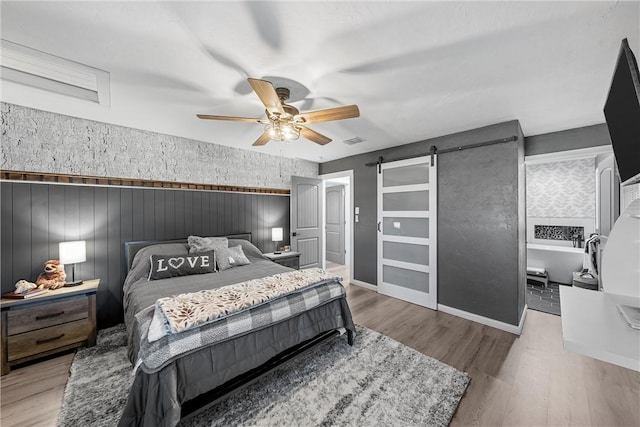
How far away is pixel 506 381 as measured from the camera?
202cm

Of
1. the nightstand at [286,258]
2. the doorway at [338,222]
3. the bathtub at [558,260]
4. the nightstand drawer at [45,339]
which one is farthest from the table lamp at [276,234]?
the bathtub at [558,260]

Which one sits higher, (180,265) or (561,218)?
(561,218)

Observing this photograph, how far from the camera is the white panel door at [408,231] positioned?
11.5 feet

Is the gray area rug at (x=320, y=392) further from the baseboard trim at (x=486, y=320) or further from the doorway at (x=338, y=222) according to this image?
the doorway at (x=338, y=222)

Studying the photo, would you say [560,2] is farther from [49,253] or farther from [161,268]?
[49,253]

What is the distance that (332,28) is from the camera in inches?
56.7

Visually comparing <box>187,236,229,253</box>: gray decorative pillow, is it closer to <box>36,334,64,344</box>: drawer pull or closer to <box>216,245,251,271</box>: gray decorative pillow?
<box>216,245,251,271</box>: gray decorative pillow

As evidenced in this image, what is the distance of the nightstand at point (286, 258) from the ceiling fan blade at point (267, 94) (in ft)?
8.42

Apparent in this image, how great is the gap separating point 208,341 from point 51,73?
7.92ft

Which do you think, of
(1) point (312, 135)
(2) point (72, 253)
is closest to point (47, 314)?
(2) point (72, 253)

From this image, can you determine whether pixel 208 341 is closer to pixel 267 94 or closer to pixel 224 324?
pixel 224 324

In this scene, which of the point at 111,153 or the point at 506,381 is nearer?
the point at 506,381

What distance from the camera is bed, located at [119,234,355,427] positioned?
141 centimetres

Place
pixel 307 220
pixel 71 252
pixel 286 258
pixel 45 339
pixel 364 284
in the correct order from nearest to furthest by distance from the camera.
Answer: pixel 45 339 → pixel 71 252 → pixel 286 258 → pixel 364 284 → pixel 307 220
